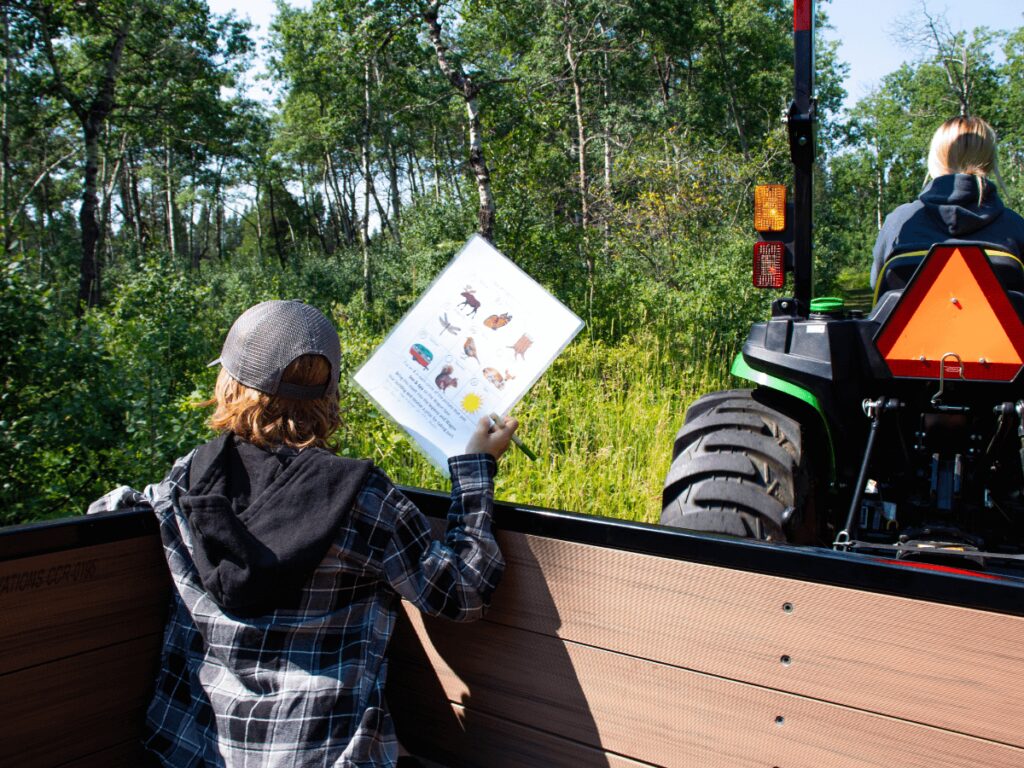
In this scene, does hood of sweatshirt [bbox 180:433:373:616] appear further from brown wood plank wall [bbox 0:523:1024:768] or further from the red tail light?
the red tail light

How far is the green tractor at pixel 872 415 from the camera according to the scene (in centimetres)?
234

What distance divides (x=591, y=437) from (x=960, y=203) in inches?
154

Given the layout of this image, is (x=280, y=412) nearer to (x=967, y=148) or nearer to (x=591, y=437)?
(x=967, y=148)

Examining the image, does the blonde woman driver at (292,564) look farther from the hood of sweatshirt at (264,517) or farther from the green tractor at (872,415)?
the green tractor at (872,415)

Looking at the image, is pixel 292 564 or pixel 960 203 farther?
pixel 960 203

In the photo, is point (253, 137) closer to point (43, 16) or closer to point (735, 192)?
point (43, 16)

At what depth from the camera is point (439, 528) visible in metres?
1.91

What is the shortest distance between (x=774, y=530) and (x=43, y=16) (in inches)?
674

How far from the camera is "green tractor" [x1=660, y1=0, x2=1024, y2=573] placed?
2342 mm

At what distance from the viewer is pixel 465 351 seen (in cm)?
196

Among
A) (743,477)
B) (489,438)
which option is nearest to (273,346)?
(489,438)

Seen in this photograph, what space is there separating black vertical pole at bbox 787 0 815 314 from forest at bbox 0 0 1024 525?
682mm

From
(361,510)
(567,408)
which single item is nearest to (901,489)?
(361,510)

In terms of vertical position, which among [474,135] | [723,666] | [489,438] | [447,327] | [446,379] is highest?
[474,135]
